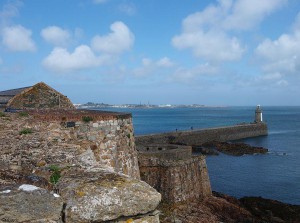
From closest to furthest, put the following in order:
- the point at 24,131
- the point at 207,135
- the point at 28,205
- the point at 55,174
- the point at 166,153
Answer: the point at 28,205 < the point at 55,174 < the point at 24,131 < the point at 166,153 < the point at 207,135

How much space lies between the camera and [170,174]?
18.8 m

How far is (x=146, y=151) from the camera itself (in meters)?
20.4

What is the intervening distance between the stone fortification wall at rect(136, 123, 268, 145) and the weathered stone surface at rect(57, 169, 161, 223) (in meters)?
42.6

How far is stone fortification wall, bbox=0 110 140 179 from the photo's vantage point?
18.0 ft

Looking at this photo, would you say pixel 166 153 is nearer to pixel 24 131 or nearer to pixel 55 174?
pixel 24 131

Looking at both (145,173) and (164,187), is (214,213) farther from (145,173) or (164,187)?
(145,173)

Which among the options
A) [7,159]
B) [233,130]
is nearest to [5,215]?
[7,159]

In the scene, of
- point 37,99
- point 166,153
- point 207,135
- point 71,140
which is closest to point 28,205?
point 71,140

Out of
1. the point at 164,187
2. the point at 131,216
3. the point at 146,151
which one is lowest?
the point at 164,187

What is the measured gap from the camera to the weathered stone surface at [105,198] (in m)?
3.09

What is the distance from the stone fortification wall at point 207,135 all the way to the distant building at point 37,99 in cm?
3042

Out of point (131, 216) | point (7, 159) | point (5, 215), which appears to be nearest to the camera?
point (5, 215)

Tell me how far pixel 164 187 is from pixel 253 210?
6.29 m

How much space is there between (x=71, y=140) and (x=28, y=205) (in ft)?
17.9
